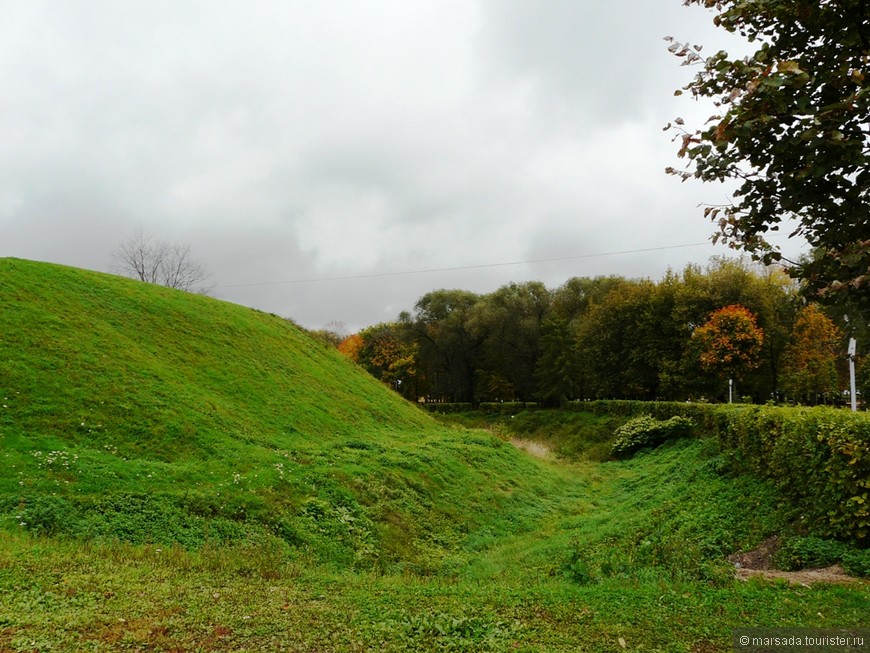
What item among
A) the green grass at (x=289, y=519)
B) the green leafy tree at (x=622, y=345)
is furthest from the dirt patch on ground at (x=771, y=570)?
the green leafy tree at (x=622, y=345)

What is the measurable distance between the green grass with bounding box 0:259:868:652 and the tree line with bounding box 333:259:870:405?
53.7ft

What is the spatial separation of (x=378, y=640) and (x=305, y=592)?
1931 mm

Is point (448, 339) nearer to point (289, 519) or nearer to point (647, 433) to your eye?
point (647, 433)

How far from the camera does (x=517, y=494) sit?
706 inches

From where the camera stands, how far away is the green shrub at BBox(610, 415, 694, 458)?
2648 centimetres

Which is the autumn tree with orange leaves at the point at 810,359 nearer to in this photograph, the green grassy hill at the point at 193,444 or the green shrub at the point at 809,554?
the green grassy hill at the point at 193,444

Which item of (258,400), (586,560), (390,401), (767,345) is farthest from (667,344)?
(586,560)

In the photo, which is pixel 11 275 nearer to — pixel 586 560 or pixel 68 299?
pixel 68 299

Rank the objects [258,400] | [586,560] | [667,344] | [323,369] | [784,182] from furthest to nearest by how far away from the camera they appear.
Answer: [667,344], [323,369], [258,400], [586,560], [784,182]

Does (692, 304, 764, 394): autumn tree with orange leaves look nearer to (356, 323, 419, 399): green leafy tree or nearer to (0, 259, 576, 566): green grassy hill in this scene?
(0, 259, 576, 566): green grassy hill

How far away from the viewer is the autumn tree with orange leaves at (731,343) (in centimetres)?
3662

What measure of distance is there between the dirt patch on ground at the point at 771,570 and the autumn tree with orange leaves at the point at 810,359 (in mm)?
34181

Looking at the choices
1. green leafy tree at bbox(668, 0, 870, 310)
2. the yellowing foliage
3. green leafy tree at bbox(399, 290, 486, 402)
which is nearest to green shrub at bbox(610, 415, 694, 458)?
the yellowing foliage

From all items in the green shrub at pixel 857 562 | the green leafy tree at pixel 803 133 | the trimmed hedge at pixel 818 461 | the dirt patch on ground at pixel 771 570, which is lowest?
the dirt patch on ground at pixel 771 570
